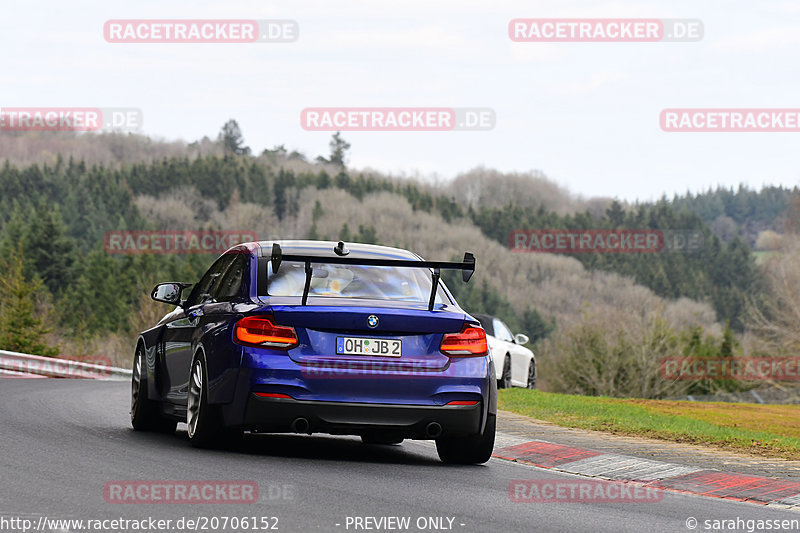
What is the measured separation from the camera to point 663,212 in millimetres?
188875

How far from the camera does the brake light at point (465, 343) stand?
9055 millimetres

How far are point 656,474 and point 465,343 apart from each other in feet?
6.31

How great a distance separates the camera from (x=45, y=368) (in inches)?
1115

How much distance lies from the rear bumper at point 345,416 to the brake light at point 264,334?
1.27 ft

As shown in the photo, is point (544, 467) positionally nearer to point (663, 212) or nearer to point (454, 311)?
point (454, 311)

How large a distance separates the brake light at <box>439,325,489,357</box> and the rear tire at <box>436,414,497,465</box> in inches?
21.9

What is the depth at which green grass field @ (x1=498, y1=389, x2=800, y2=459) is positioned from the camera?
488 inches
